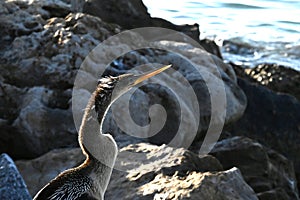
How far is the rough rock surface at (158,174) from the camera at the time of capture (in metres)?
4.58

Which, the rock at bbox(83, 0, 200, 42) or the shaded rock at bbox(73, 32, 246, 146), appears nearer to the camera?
the shaded rock at bbox(73, 32, 246, 146)

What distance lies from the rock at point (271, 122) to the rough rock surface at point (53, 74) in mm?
739

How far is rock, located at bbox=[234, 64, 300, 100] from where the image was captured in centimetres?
946

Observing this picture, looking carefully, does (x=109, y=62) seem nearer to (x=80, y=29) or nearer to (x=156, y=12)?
(x=80, y=29)

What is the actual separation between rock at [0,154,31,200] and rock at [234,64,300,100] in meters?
6.02

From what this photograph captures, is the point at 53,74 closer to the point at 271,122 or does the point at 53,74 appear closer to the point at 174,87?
the point at 174,87

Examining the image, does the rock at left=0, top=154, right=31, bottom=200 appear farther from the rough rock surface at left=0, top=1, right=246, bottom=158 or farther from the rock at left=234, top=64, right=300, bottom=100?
the rock at left=234, top=64, right=300, bottom=100

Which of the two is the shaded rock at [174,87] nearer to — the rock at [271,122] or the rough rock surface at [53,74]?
the rough rock surface at [53,74]

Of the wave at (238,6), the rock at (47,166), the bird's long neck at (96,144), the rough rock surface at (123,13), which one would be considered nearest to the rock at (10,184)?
the bird's long neck at (96,144)

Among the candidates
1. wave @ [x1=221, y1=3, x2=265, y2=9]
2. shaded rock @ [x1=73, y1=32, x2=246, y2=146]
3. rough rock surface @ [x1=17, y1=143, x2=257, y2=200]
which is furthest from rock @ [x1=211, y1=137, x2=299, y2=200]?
wave @ [x1=221, y1=3, x2=265, y2=9]

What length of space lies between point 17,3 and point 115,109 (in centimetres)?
158

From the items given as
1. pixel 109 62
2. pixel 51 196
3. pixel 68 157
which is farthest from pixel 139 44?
pixel 51 196

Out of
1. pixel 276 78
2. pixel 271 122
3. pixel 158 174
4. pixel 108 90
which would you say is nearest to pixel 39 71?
pixel 158 174

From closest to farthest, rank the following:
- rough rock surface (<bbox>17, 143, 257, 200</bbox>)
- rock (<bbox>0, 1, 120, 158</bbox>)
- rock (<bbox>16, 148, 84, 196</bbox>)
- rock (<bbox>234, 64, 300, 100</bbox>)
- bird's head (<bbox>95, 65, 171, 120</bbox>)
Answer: bird's head (<bbox>95, 65, 171, 120</bbox>)
rough rock surface (<bbox>17, 143, 257, 200</bbox>)
rock (<bbox>16, 148, 84, 196</bbox>)
rock (<bbox>0, 1, 120, 158</bbox>)
rock (<bbox>234, 64, 300, 100</bbox>)
